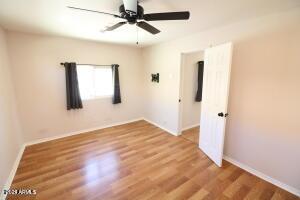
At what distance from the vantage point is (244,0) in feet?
5.80

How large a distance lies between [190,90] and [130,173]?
2.72m

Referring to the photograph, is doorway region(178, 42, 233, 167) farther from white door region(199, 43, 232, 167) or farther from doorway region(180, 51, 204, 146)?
doorway region(180, 51, 204, 146)

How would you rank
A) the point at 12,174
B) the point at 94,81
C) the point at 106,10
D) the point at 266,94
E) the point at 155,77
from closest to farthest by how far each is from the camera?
the point at 106,10 < the point at 266,94 < the point at 12,174 < the point at 94,81 < the point at 155,77

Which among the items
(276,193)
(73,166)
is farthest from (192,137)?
(73,166)

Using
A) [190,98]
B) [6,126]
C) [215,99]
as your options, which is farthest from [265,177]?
[6,126]

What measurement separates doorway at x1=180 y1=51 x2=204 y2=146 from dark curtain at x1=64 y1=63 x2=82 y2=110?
2613mm

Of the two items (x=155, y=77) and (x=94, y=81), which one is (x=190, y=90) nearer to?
(x=155, y=77)

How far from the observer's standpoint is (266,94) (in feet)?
7.36

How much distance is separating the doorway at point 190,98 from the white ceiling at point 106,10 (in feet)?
4.11

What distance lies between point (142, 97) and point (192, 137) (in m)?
2.12

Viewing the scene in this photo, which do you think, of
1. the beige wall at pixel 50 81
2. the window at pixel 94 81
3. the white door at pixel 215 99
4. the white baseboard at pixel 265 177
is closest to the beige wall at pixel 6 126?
the beige wall at pixel 50 81

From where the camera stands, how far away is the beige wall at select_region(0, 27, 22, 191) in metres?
2.12

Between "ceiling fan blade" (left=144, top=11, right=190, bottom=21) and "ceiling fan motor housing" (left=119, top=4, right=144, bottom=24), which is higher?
"ceiling fan motor housing" (left=119, top=4, right=144, bottom=24)

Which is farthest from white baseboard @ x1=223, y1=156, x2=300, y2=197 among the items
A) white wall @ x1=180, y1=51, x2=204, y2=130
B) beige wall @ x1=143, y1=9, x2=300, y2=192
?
white wall @ x1=180, y1=51, x2=204, y2=130
